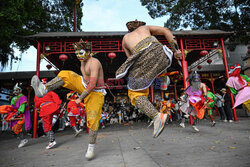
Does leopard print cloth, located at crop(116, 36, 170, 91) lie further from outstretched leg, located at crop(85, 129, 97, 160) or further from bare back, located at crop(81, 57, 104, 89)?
outstretched leg, located at crop(85, 129, 97, 160)

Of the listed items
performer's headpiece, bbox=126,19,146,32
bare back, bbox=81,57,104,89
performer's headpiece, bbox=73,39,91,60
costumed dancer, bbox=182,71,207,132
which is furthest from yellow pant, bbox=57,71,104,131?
costumed dancer, bbox=182,71,207,132

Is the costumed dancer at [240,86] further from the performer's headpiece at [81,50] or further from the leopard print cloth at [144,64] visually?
the performer's headpiece at [81,50]

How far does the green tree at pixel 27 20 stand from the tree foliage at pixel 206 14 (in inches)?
352

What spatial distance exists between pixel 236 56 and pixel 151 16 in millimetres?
14603

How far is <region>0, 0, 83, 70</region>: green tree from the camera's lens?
729 centimetres

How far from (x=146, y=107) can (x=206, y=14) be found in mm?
15210

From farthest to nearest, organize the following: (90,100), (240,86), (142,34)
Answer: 1. (240,86)
2. (90,100)
3. (142,34)

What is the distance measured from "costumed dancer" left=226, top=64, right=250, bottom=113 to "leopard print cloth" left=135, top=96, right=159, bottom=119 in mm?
2899

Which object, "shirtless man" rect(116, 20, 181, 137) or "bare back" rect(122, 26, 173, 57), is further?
"bare back" rect(122, 26, 173, 57)

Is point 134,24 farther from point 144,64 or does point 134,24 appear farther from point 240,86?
point 240,86

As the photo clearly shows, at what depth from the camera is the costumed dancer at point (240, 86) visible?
11.9ft

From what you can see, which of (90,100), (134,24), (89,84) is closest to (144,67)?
(134,24)

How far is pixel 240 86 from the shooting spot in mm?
3875

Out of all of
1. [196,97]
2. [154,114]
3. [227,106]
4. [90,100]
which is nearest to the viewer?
[154,114]
